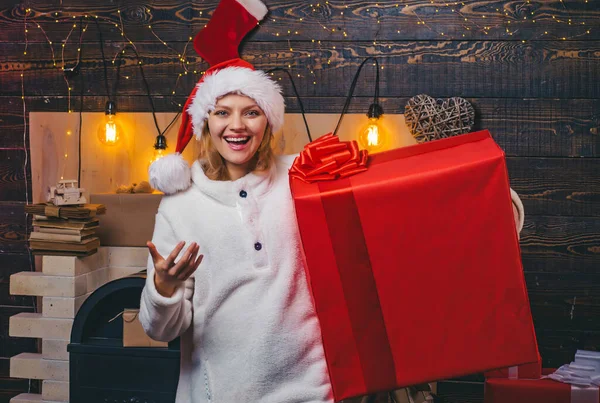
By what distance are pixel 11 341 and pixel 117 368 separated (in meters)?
1.21

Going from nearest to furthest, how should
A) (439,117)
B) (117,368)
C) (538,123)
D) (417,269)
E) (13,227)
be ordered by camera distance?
(417,269) < (117,368) < (439,117) < (538,123) < (13,227)

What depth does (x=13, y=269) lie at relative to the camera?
306 centimetres

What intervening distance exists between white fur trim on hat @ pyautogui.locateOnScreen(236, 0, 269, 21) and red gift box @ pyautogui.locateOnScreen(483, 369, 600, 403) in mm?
1848

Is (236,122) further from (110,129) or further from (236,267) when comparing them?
(110,129)

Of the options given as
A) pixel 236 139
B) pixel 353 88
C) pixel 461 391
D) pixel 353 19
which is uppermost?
pixel 353 19

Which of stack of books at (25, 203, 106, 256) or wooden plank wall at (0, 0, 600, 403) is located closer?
stack of books at (25, 203, 106, 256)

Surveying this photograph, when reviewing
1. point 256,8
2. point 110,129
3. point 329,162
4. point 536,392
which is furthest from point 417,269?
point 110,129

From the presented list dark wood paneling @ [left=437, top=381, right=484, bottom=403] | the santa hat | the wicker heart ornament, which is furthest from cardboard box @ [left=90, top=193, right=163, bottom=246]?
dark wood paneling @ [left=437, top=381, right=484, bottom=403]

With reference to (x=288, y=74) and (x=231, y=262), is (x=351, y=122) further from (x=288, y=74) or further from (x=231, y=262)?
(x=231, y=262)

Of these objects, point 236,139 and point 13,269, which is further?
point 13,269

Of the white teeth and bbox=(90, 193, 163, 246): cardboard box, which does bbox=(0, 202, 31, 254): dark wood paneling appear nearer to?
bbox=(90, 193, 163, 246): cardboard box

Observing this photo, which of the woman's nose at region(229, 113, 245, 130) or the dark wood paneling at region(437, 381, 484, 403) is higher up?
the woman's nose at region(229, 113, 245, 130)

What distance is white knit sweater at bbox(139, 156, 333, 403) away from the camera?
172 cm

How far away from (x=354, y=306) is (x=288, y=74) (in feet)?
5.18
